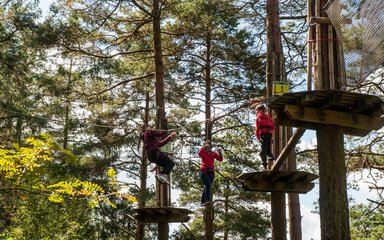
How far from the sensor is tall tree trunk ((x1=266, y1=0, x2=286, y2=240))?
732 cm

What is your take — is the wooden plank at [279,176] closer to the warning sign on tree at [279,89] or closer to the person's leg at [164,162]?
the warning sign on tree at [279,89]

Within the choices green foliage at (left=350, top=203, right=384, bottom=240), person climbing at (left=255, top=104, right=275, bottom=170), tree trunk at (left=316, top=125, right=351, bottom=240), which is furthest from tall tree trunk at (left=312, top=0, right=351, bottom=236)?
green foliage at (left=350, top=203, right=384, bottom=240)

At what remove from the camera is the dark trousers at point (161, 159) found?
27.6ft

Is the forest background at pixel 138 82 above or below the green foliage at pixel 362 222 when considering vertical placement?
above

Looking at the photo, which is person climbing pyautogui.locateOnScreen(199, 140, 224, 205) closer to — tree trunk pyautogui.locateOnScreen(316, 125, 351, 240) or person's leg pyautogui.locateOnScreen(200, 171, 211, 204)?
person's leg pyautogui.locateOnScreen(200, 171, 211, 204)

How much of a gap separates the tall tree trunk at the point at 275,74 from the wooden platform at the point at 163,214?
224 cm

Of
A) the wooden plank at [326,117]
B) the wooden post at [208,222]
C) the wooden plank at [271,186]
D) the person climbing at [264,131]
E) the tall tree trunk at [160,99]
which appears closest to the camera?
the wooden plank at [326,117]

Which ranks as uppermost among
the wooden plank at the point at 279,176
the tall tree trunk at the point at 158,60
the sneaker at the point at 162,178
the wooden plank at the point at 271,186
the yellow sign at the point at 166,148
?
the tall tree trunk at the point at 158,60

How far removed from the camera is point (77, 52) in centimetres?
1283

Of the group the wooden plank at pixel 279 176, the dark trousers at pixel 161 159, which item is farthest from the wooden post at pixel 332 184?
the dark trousers at pixel 161 159

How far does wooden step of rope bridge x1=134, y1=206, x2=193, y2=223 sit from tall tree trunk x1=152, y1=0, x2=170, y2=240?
0.36 m

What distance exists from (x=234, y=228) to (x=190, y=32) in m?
5.90

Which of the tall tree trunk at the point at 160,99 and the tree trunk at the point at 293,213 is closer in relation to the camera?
the tall tree trunk at the point at 160,99

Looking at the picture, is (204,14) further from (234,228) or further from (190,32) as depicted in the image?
(234,228)
